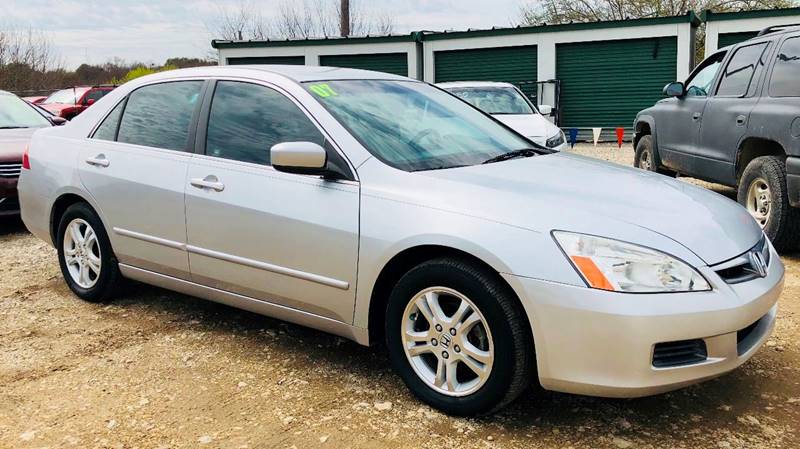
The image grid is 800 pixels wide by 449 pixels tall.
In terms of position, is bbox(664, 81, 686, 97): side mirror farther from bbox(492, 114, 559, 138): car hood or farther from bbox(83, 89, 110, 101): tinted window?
bbox(83, 89, 110, 101): tinted window

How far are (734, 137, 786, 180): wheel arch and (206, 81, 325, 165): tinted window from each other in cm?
414

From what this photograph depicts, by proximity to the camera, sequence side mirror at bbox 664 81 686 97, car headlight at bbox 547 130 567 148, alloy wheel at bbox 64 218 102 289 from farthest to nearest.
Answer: car headlight at bbox 547 130 567 148, side mirror at bbox 664 81 686 97, alloy wheel at bbox 64 218 102 289

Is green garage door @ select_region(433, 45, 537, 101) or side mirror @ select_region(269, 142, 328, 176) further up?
green garage door @ select_region(433, 45, 537, 101)

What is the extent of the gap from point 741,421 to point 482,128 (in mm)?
2025

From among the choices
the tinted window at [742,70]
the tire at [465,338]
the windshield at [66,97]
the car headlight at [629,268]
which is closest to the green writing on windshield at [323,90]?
the tire at [465,338]

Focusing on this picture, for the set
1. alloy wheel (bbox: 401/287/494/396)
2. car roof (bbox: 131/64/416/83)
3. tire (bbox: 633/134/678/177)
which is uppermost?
car roof (bbox: 131/64/416/83)

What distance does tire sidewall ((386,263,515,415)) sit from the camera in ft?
9.31

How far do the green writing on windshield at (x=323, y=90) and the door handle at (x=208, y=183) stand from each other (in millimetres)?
684

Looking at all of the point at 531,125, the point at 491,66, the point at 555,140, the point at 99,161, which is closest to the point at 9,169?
the point at 99,161

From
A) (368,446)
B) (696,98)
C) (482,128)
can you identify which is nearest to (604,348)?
(368,446)

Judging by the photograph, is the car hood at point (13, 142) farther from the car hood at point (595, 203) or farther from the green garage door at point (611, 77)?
Answer: the green garage door at point (611, 77)

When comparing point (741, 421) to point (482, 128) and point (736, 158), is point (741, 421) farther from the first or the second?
point (736, 158)

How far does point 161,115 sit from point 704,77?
5.78 meters

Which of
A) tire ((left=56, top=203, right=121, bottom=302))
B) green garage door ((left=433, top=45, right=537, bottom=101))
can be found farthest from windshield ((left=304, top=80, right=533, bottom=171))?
green garage door ((left=433, top=45, right=537, bottom=101))
